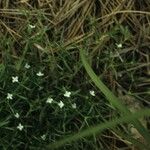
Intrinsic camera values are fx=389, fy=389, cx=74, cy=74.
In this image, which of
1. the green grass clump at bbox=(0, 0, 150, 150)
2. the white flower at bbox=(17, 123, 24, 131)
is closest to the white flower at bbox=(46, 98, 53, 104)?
the green grass clump at bbox=(0, 0, 150, 150)

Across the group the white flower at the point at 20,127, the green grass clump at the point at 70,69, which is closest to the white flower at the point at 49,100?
the green grass clump at the point at 70,69

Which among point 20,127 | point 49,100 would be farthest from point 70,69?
point 20,127

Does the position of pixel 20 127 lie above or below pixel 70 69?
below

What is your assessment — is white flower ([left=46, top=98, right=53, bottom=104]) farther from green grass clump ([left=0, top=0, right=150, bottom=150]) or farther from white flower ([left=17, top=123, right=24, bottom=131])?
white flower ([left=17, top=123, right=24, bottom=131])

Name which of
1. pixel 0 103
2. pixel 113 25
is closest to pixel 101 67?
pixel 113 25

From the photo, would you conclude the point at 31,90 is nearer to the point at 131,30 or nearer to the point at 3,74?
the point at 3,74

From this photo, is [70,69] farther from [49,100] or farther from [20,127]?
[20,127]

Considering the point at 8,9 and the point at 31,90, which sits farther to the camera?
the point at 8,9

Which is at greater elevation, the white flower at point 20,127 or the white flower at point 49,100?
the white flower at point 49,100

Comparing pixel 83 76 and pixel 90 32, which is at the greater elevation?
pixel 90 32

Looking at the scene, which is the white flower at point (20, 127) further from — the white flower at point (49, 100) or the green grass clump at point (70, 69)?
the white flower at point (49, 100)

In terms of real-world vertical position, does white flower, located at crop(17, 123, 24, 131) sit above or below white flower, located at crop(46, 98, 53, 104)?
below
